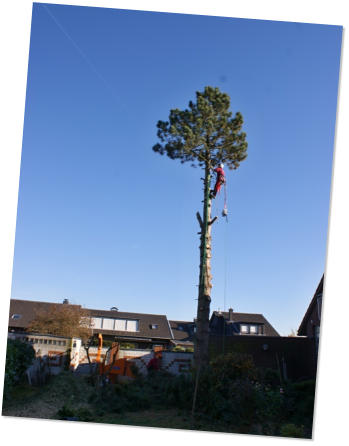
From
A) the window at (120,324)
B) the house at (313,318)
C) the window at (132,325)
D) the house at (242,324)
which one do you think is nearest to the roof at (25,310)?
the window at (120,324)

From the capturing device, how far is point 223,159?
562 inches

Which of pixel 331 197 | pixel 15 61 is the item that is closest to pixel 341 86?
pixel 331 197

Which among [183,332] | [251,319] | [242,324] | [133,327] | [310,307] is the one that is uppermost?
[310,307]

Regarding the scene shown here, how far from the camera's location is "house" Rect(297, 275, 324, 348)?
15867 millimetres

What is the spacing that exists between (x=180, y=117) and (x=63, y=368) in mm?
9795

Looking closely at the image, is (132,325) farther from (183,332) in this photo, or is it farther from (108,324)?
(183,332)

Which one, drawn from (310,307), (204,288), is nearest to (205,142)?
(204,288)

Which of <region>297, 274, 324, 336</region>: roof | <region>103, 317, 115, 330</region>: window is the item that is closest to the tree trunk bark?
<region>297, 274, 324, 336</region>: roof

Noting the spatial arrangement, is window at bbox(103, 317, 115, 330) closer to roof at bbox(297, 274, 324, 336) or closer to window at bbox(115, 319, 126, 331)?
window at bbox(115, 319, 126, 331)

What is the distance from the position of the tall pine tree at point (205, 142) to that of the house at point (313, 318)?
4.93 meters

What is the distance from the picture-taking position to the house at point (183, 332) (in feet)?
101

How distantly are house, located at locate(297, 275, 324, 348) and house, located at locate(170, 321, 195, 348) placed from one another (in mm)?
12282

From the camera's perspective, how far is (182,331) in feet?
107

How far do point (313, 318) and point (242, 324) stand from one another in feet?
41.5
